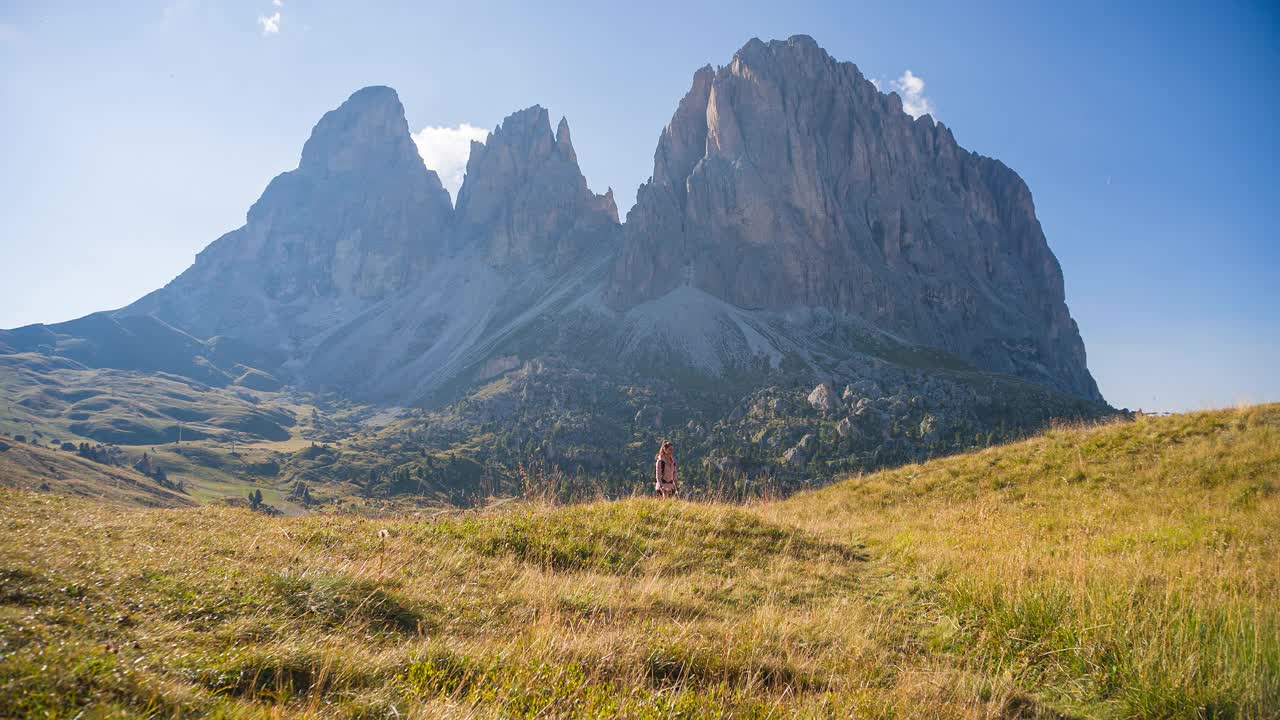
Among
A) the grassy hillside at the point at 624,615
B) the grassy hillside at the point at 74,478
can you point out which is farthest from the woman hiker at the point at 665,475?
the grassy hillside at the point at 74,478

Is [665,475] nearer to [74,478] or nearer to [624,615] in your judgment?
[624,615]

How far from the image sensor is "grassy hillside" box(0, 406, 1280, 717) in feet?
16.5

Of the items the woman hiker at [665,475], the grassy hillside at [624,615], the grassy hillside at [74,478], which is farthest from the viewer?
the grassy hillside at [74,478]

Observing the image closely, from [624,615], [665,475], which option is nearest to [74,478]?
[665,475]

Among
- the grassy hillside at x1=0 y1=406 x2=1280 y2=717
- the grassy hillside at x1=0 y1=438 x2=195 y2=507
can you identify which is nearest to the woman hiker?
the grassy hillside at x1=0 y1=406 x2=1280 y2=717

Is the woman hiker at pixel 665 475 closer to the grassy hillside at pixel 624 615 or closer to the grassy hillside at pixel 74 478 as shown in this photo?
the grassy hillside at pixel 624 615

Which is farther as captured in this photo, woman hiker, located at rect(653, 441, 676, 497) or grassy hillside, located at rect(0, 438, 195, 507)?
grassy hillside, located at rect(0, 438, 195, 507)

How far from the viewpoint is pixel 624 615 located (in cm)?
791

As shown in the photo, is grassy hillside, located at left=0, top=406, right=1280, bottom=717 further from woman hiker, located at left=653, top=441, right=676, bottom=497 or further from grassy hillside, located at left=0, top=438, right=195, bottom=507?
grassy hillside, located at left=0, top=438, right=195, bottom=507

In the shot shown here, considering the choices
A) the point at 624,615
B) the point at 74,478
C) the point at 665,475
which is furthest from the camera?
the point at 74,478

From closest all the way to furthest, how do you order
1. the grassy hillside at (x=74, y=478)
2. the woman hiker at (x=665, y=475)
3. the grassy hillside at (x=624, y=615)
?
the grassy hillside at (x=624, y=615) < the woman hiker at (x=665, y=475) < the grassy hillside at (x=74, y=478)

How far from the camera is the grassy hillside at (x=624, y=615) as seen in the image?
504 centimetres

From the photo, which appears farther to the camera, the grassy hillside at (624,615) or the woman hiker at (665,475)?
the woman hiker at (665,475)

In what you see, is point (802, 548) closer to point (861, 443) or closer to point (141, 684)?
point (141, 684)
